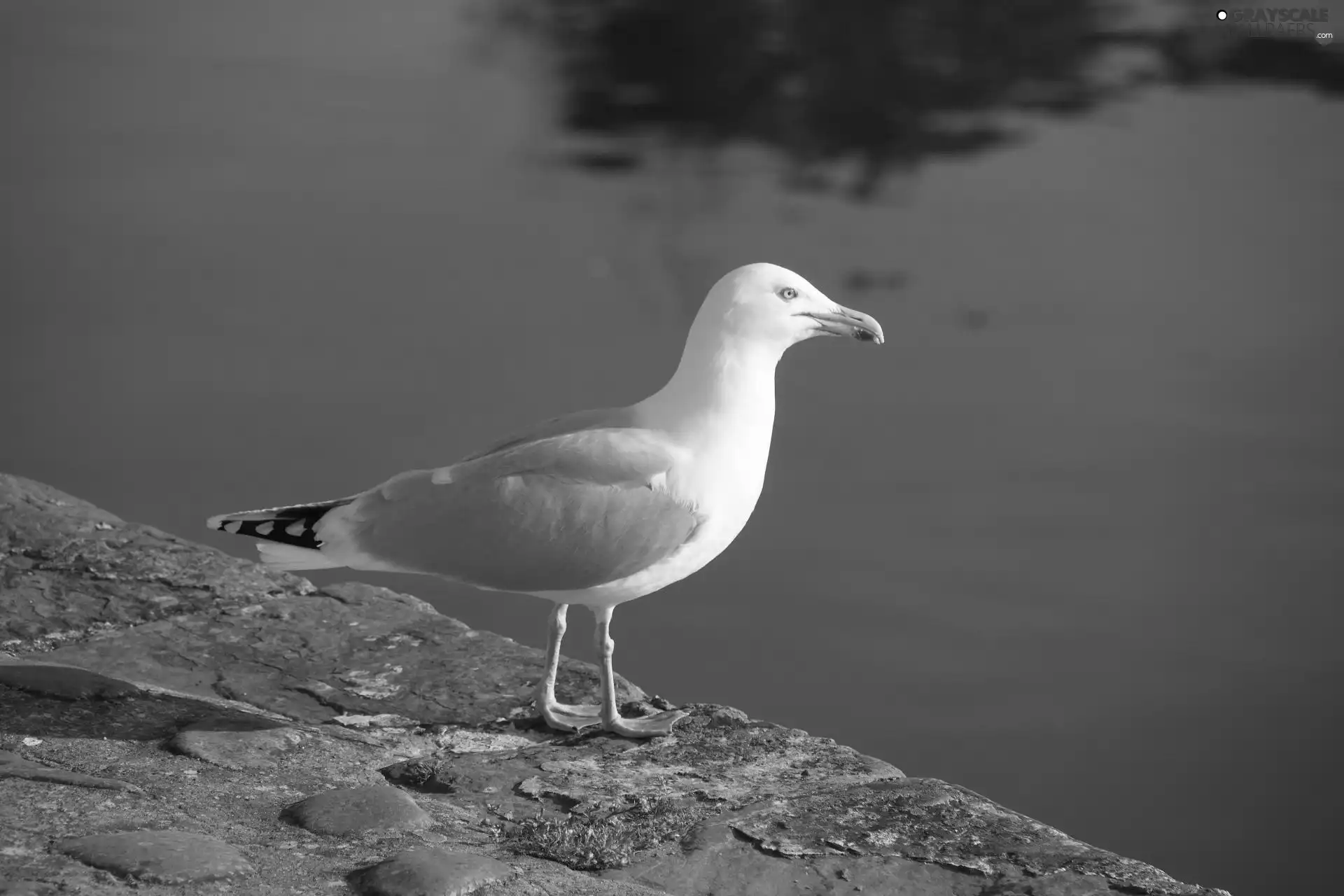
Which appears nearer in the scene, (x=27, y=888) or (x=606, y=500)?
(x=27, y=888)

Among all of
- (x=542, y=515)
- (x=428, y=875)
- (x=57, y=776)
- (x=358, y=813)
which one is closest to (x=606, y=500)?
(x=542, y=515)

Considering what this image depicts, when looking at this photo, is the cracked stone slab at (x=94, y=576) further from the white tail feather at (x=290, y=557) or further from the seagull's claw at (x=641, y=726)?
the seagull's claw at (x=641, y=726)

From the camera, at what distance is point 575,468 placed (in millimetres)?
4410

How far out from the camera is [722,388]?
447cm

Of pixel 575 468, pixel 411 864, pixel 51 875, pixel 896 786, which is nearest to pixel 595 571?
pixel 575 468

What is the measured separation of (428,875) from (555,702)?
1.50 metres

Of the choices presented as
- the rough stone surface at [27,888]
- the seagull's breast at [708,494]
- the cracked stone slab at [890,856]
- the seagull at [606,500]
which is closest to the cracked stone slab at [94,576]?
the seagull at [606,500]

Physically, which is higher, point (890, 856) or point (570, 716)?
point (570, 716)

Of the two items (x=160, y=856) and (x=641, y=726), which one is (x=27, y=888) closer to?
(x=160, y=856)

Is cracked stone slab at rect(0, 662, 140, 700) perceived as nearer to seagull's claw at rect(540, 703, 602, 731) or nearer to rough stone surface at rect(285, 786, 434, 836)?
rough stone surface at rect(285, 786, 434, 836)

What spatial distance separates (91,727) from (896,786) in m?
2.08

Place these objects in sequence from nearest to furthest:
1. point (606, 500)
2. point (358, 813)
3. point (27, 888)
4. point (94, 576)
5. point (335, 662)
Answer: point (27, 888), point (358, 813), point (606, 500), point (335, 662), point (94, 576)

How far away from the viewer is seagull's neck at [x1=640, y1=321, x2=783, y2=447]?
446 cm

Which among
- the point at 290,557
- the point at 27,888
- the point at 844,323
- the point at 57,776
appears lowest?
the point at 27,888
